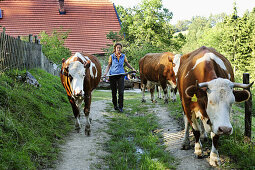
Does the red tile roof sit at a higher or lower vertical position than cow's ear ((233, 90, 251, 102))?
higher

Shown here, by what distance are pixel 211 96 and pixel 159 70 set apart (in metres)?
6.09

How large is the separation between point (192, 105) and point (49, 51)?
12515 millimetres

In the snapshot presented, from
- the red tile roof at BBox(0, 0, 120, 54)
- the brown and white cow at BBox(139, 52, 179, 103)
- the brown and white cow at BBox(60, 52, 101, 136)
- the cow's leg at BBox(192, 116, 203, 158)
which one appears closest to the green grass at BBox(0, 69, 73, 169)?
the brown and white cow at BBox(60, 52, 101, 136)

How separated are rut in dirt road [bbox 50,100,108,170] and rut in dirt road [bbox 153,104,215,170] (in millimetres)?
1230

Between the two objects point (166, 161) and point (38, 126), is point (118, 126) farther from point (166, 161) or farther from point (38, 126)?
point (166, 161)

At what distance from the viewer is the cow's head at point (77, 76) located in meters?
5.05

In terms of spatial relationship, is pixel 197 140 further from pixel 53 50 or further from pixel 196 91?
pixel 53 50

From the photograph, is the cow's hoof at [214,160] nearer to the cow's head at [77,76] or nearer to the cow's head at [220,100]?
the cow's head at [220,100]

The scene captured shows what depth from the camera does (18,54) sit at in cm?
827

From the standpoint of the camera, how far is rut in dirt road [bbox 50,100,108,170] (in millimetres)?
3751

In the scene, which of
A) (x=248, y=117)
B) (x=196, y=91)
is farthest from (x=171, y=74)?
(x=196, y=91)

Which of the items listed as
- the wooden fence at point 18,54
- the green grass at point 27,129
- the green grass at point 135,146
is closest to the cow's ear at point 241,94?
the green grass at point 135,146

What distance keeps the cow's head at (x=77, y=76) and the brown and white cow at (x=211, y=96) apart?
2.09m

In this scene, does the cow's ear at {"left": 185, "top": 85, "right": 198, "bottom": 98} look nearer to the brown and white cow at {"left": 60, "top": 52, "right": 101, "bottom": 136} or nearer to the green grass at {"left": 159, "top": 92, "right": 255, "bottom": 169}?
the green grass at {"left": 159, "top": 92, "right": 255, "bottom": 169}
